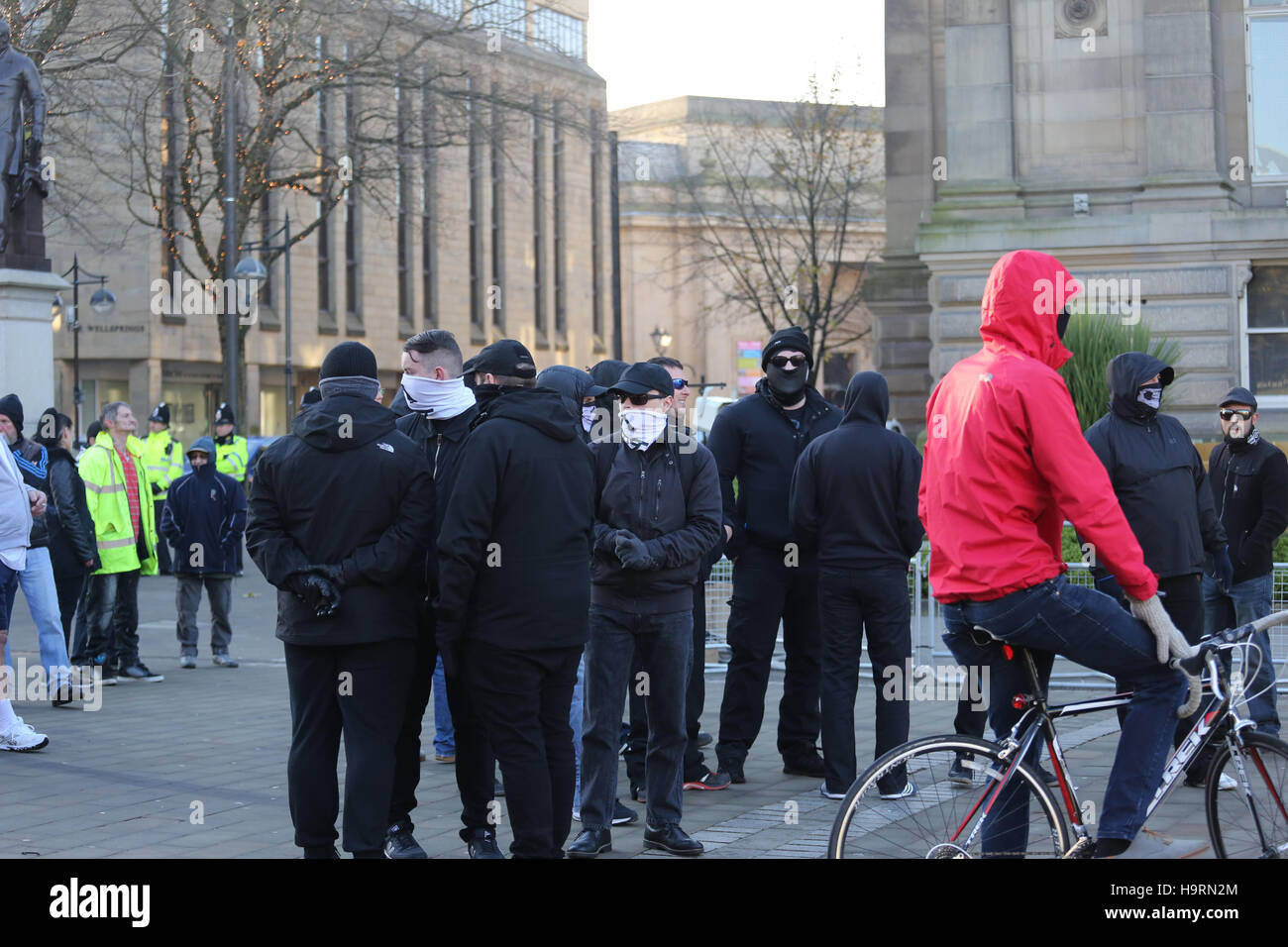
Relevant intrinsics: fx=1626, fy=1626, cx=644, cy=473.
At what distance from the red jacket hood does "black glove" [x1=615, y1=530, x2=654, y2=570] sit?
2.00m

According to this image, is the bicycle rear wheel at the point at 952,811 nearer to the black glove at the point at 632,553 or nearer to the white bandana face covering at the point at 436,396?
the black glove at the point at 632,553

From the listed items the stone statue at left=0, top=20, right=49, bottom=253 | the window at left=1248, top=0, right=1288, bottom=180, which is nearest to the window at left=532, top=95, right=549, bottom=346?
the window at left=1248, top=0, right=1288, bottom=180

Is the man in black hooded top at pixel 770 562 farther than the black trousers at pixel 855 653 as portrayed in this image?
Yes

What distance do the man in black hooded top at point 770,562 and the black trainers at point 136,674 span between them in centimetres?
572

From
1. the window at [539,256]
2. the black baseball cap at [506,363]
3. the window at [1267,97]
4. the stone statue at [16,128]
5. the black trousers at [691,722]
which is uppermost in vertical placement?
the window at [539,256]

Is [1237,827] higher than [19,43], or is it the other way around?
[19,43]

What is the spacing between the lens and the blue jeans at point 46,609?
10.0m

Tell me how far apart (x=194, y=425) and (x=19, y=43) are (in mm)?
27542

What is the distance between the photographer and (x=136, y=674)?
12484 millimetres

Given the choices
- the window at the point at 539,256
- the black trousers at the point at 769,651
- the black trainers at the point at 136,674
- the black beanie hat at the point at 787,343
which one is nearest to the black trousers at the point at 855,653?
the black trousers at the point at 769,651

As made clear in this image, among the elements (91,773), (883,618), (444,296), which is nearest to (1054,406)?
(883,618)

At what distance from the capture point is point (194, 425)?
48781 millimetres

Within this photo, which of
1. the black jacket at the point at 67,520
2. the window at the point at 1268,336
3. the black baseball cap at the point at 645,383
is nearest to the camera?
the black baseball cap at the point at 645,383
